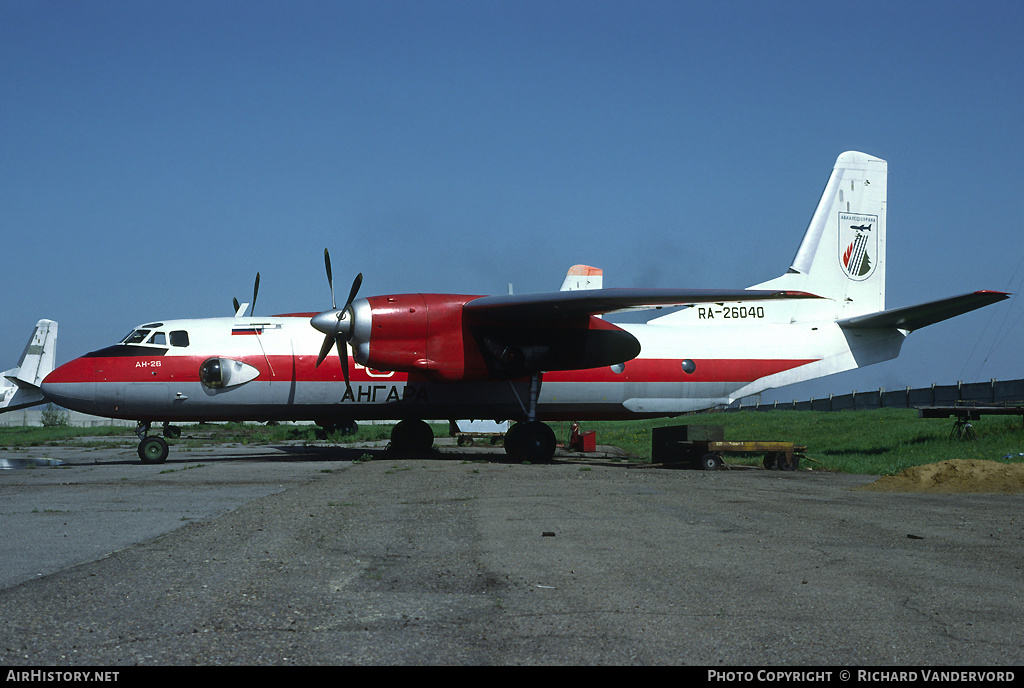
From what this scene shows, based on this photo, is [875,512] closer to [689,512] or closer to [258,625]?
[689,512]

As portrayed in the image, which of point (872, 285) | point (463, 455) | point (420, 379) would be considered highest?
point (872, 285)

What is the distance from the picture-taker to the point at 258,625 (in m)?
5.33

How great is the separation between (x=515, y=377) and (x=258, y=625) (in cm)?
A: 1716

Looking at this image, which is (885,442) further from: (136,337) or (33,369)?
(33,369)

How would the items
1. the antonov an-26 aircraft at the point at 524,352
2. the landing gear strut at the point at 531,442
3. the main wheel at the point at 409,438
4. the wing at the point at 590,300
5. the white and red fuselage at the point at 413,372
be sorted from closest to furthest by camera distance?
the wing at the point at 590,300 → the antonov an-26 aircraft at the point at 524,352 → the white and red fuselage at the point at 413,372 → the landing gear strut at the point at 531,442 → the main wheel at the point at 409,438

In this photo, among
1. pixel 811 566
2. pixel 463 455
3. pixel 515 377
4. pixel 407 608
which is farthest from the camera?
pixel 463 455

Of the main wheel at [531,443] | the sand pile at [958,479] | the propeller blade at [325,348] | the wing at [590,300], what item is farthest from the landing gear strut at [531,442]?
the sand pile at [958,479]

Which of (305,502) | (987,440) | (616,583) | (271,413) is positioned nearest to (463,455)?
(271,413)

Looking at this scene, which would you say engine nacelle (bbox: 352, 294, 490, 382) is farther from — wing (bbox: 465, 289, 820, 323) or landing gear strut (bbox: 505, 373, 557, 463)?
landing gear strut (bbox: 505, 373, 557, 463)

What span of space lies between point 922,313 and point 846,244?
441 centimetres

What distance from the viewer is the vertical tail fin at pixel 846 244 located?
2691 centimetres

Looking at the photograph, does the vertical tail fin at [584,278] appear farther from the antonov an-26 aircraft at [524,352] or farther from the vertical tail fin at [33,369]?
the vertical tail fin at [33,369]

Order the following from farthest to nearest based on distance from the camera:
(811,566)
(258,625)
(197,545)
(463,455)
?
(463,455) < (197,545) < (811,566) < (258,625)

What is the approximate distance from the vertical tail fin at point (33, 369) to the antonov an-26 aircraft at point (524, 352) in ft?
71.1
